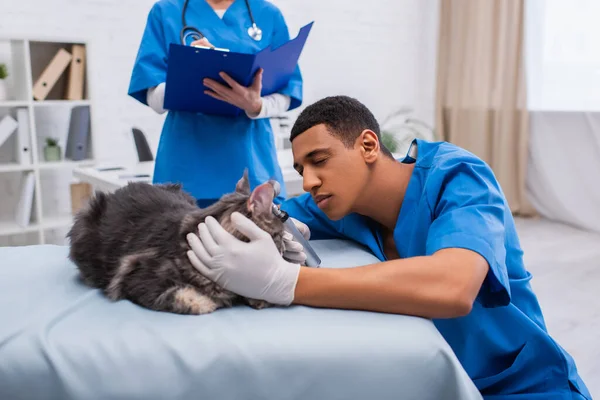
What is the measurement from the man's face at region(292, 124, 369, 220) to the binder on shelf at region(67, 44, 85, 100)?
197 centimetres

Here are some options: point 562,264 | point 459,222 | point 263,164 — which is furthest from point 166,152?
point 562,264

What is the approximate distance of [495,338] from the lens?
957 mm

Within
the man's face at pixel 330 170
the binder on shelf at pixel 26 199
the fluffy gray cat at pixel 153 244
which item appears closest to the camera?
the fluffy gray cat at pixel 153 244

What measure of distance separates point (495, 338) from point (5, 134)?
2408 millimetres

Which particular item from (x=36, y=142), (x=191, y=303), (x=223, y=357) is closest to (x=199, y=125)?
(x=191, y=303)

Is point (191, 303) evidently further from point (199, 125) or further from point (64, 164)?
point (64, 164)

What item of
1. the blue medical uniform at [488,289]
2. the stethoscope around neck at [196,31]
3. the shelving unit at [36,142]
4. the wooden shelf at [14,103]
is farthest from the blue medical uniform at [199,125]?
the wooden shelf at [14,103]

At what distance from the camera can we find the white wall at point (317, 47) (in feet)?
9.89

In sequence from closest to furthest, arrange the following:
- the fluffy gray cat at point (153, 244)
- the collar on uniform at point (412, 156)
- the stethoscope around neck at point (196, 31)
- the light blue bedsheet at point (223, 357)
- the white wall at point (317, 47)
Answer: the light blue bedsheet at point (223, 357)
the fluffy gray cat at point (153, 244)
the collar on uniform at point (412, 156)
the stethoscope around neck at point (196, 31)
the white wall at point (317, 47)

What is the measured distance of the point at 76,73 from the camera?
2.64 metres

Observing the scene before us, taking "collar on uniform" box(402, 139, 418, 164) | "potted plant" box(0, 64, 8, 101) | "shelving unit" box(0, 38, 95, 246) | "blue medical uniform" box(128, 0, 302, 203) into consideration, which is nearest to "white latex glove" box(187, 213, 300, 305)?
"collar on uniform" box(402, 139, 418, 164)

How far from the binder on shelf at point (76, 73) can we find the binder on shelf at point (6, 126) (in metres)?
0.29

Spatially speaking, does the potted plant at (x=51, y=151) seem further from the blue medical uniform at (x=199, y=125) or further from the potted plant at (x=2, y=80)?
the blue medical uniform at (x=199, y=125)

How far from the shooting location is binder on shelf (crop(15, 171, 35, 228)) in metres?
2.62
